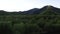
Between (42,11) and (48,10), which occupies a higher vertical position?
(48,10)

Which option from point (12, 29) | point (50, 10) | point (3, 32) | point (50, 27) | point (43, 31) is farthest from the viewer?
point (50, 10)

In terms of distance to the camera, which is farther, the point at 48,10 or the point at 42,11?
the point at 42,11

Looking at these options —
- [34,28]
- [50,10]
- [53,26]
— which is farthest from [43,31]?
[50,10]

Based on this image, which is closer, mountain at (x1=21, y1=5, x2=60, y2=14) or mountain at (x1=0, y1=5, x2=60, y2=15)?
mountain at (x1=0, y1=5, x2=60, y2=15)

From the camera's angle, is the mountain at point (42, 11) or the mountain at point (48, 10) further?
the mountain at point (48, 10)

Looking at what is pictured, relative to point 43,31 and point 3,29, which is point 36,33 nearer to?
point 43,31

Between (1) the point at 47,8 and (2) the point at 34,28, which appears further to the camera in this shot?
(1) the point at 47,8

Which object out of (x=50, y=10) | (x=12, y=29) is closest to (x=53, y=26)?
(x=12, y=29)

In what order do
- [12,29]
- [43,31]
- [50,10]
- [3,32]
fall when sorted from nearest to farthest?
[3,32], [12,29], [43,31], [50,10]

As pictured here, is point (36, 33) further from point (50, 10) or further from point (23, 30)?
point (50, 10)
